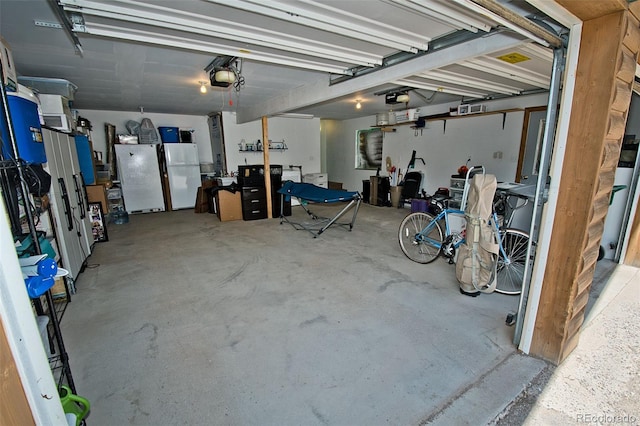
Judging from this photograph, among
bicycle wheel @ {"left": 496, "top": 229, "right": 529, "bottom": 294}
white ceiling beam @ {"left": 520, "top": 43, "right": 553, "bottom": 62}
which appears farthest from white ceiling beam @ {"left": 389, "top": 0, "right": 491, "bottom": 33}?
bicycle wheel @ {"left": 496, "top": 229, "right": 529, "bottom": 294}

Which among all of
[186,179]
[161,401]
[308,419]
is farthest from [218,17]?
[186,179]

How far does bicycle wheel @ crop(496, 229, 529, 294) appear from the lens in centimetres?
284

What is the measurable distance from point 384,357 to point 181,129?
7.40 meters

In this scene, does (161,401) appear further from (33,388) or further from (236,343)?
(33,388)

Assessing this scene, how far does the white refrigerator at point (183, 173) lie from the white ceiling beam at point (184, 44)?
15.8 feet

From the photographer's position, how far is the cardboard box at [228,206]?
590 centimetres

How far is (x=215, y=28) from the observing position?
2217 mm

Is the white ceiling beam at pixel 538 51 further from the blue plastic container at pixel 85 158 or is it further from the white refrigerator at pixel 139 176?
the white refrigerator at pixel 139 176

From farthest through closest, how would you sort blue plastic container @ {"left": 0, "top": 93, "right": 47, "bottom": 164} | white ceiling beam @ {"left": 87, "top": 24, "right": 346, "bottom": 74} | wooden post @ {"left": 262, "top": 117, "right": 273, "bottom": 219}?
wooden post @ {"left": 262, "top": 117, "right": 273, "bottom": 219}
white ceiling beam @ {"left": 87, "top": 24, "right": 346, "bottom": 74}
blue plastic container @ {"left": 0, "top": 93, "right": 47, "bottom": 164}

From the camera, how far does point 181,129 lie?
7.32 metres

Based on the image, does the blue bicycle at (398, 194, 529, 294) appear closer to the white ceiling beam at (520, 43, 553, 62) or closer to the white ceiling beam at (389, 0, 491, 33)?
the white ceiling beam at (520, 43, 553, 62)

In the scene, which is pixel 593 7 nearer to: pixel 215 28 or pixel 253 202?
pixel 215 28

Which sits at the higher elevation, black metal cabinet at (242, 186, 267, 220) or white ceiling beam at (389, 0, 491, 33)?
white ceiling beam at (389, 0, 491, 33)

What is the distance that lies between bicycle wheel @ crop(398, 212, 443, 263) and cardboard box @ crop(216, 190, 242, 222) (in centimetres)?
361
